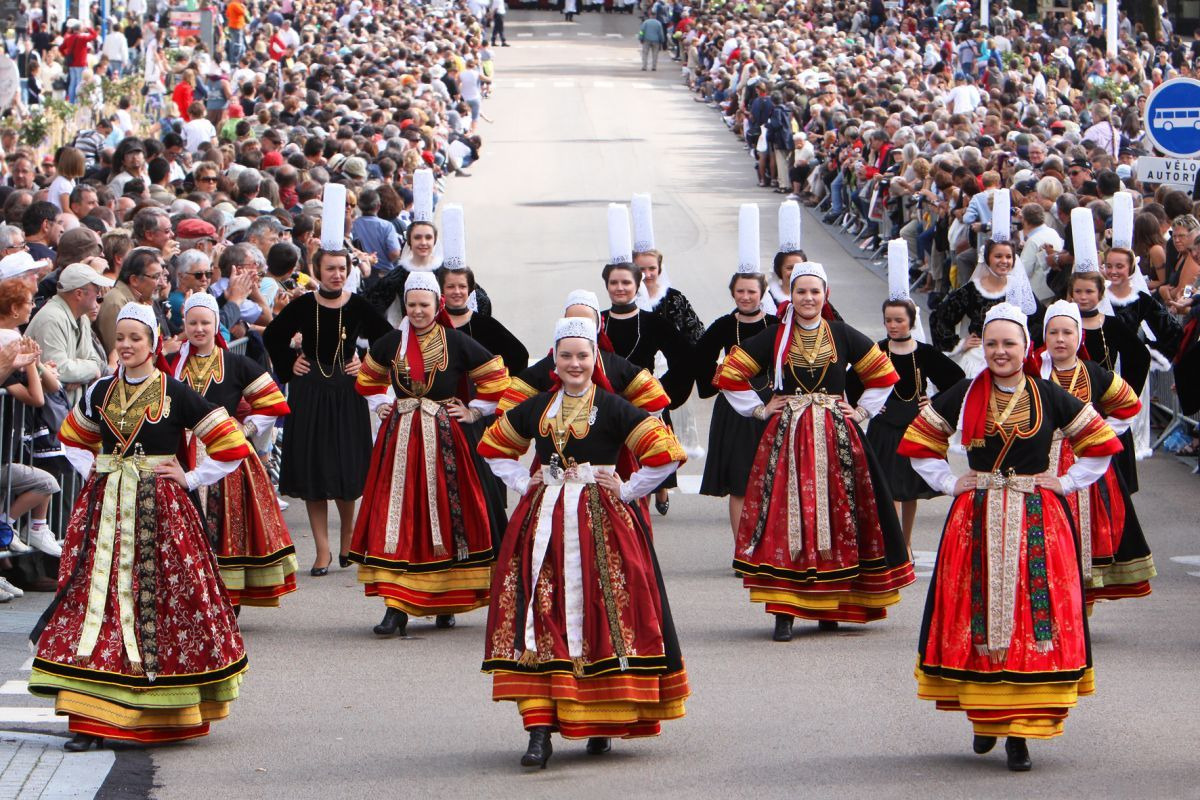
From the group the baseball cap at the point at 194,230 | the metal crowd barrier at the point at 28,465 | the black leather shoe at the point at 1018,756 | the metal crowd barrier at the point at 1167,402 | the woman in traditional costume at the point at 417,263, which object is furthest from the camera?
the metal crowd barrier at the point at 1167,402

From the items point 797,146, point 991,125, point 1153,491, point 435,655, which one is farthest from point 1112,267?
point 797,146

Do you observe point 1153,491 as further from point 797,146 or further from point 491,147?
point 491,147

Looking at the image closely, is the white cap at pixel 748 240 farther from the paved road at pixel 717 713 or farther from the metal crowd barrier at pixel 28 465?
the metal crowd barrier at pixel 28 465

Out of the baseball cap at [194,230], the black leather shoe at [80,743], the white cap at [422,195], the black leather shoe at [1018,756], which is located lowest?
the black leather shoe at [1018,756]

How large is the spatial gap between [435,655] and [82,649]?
2287 millimetres

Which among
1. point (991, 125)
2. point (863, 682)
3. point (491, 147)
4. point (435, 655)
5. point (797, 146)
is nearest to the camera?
point (863, 682)

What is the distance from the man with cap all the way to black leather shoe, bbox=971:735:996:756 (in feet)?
17.0

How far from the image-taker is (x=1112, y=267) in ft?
37.6

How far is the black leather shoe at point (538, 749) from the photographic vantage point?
777 centimetres

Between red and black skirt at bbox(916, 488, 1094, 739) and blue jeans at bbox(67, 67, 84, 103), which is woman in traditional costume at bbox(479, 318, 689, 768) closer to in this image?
red and black skirt at bbox(916, 488, 1094, 739)

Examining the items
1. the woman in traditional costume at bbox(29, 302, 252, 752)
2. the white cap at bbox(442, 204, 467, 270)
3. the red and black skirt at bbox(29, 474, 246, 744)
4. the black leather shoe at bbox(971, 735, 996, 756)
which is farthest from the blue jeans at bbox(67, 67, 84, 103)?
the black leather shoe at bbox(971, 735, 996, 756)

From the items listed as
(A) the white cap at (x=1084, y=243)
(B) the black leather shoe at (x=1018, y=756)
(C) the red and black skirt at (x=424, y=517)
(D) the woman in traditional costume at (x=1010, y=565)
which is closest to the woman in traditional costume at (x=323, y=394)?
(C) the red and black skirt at (x=424, y=517)

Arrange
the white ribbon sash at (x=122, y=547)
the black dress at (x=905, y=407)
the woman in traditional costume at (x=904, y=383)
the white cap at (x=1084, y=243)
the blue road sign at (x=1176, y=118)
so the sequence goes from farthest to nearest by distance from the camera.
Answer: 1. the blue road sign at (x=1176, y=118)
2. the black dress at (x=905, y=407)
3. the woman in traditional costume at (x=904, y=383)
4. the white cap at (x=1084, y=243)
5. the white ribbon sash at (x=122, y=547)

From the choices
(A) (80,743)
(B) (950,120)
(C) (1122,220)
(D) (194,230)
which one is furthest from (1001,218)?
(B) (950,120)
